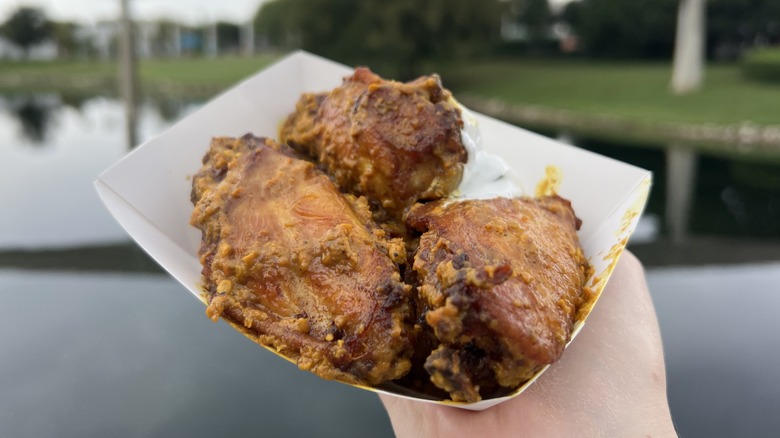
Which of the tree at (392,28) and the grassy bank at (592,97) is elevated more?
the tree at (392,28)

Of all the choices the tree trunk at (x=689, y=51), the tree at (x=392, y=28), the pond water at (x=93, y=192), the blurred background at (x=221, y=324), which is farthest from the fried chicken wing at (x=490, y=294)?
the tree at (x=392, y=28)

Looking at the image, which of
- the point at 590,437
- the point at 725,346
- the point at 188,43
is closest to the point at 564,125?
the point at 725,346

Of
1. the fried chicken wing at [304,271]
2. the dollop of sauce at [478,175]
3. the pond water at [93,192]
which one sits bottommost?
the pond water at [93,192]

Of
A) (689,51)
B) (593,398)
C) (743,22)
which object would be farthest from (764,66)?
(593,398)

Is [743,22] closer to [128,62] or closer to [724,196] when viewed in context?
[724,196]

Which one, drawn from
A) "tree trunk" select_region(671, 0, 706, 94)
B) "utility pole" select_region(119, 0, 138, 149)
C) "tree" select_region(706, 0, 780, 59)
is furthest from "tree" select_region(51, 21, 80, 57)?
"tree" select_region(706, 0, 780, 59)

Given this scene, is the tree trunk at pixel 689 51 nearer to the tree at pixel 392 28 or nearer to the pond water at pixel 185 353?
the tree at pixel 392 28

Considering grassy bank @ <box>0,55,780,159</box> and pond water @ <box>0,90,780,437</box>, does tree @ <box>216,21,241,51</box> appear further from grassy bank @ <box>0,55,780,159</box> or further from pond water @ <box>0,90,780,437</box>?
pond water @ <box>0,90,780,437</box>
